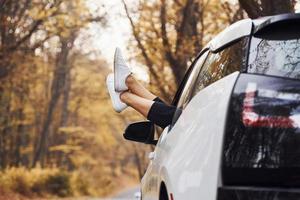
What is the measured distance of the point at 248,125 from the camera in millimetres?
2836

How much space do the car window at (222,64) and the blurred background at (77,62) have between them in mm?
4937

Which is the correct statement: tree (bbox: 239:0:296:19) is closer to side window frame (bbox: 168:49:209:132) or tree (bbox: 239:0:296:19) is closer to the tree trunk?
side window frame (bbox: 168:49:209:132)

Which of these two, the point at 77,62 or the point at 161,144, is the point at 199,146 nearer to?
the point at 161,144

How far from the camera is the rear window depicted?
3.02 metres

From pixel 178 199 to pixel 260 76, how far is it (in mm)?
738

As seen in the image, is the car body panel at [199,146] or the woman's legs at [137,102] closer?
the car body panel at [199,146]

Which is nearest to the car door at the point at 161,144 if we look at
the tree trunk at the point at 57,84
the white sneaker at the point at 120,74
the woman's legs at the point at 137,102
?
the woman's legs at the point at 137,102

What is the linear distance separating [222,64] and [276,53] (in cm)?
39

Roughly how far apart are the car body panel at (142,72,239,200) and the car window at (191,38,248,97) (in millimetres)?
91

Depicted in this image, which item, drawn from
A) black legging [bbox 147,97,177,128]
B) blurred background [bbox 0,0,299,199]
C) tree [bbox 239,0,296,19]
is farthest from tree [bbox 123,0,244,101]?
black legging [bbox 147,97,177,128]

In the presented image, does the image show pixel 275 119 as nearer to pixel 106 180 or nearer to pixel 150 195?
pixel 150 195

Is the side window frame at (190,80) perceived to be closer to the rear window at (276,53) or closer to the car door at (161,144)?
the car door at (161,144)

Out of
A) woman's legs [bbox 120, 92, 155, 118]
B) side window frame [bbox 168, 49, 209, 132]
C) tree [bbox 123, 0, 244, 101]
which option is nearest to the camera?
side window frame [bbox 168, 49, 209, 132]

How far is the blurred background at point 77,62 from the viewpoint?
766 inches
